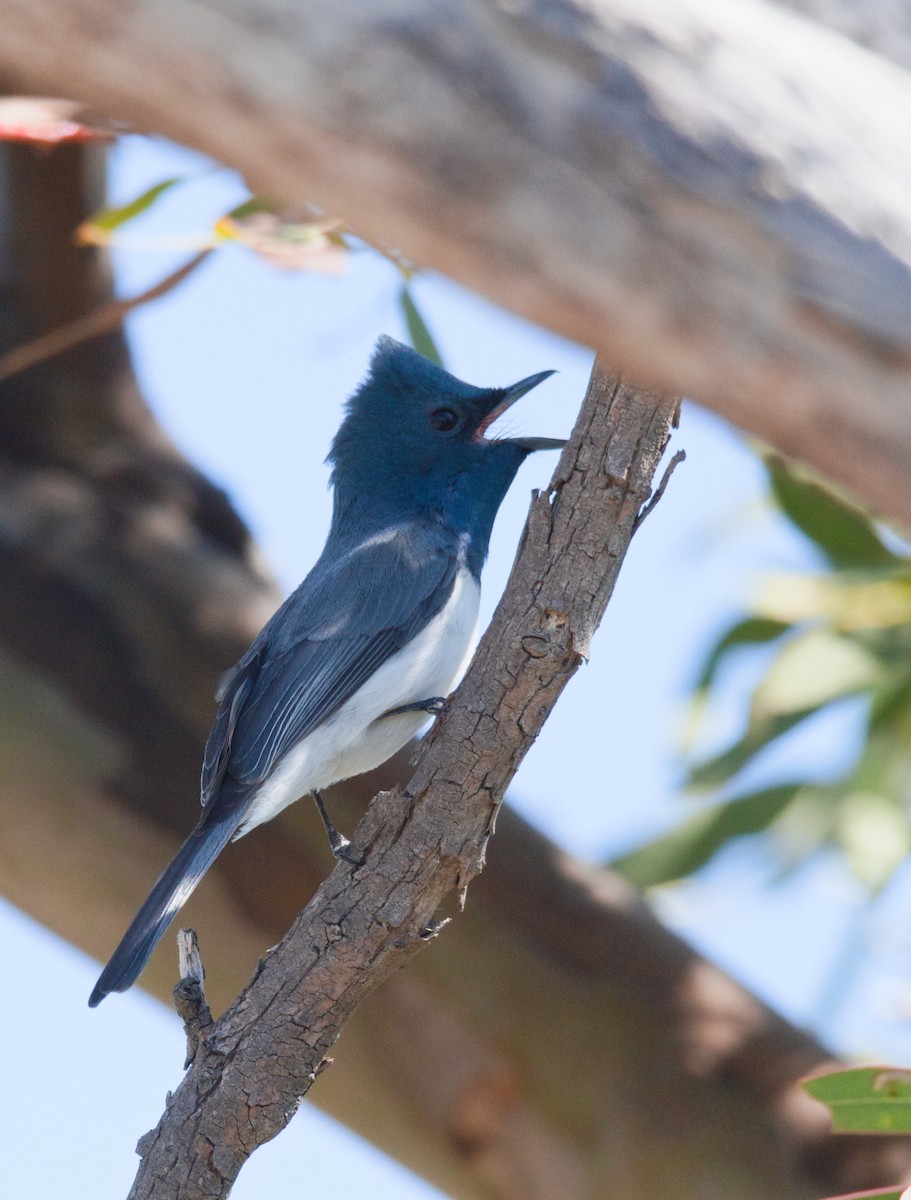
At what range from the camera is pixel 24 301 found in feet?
11.8

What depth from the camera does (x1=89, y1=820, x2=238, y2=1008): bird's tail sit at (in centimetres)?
210

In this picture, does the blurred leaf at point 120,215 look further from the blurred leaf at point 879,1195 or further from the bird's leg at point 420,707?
the blurred leaf at point 879,1195

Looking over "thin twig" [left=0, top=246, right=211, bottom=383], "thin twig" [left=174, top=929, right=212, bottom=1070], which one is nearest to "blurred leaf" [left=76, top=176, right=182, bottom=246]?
"thin twig" [left=0, top=246, right=211, bottom=383]

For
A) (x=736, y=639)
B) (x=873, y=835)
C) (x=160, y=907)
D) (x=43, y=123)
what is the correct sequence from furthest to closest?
(x=736, y=639) → (x=873, y=835) → (x=43, y=123) → (x=160, y=907)

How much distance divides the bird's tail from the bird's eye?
1.12 metres

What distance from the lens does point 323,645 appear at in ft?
8.61

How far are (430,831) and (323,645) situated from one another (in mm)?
828

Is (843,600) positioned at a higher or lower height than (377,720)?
higher

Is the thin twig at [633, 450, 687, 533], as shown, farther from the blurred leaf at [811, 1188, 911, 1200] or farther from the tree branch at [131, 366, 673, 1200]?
the blurred leaf at [811, 1188, 911, 1200]

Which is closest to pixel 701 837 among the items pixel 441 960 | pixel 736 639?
pixel 736 639

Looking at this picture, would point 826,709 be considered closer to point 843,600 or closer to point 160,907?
point 843,600

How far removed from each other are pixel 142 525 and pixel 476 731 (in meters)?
1.77

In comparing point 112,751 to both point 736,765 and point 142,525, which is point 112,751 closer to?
point 142,525

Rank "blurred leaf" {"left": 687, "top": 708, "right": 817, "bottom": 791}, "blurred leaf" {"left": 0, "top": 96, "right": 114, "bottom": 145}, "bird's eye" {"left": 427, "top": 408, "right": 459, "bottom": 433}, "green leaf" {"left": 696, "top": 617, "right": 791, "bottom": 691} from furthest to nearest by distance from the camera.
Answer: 1. "green leaf" {"left": 696, "top": 617, "right": 791, "bottom": 691}
2. "blurred leaf" {"left": 687, "top": 708, "right": 817, "bottom": 791}
3. "bird's eye" {"left": 427, "top": 408, "right": 459, "bottom": 433}
4. "blurred leaf" {"left": 0, "top": 96, "right": 114, "bottom": 145}
